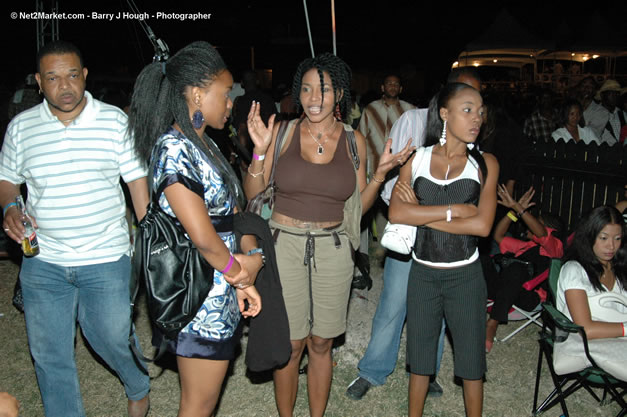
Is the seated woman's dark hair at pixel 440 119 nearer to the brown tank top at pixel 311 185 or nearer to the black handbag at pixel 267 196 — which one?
the brown tank top at pixel 311 185

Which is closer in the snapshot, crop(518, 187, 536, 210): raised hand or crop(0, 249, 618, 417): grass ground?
crop(0, 249, 618, 417): grass ground

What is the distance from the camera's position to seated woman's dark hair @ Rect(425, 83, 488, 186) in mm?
3070

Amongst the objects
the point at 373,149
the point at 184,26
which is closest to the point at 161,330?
the point at 373,149

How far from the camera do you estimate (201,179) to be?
2.22m

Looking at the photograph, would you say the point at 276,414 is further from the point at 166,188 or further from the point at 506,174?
the point at 506,174

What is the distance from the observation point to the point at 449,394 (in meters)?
3.91

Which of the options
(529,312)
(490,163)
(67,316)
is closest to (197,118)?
(67,316)

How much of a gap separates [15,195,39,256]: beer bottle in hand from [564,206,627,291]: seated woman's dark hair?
3443mm

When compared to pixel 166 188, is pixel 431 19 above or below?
above

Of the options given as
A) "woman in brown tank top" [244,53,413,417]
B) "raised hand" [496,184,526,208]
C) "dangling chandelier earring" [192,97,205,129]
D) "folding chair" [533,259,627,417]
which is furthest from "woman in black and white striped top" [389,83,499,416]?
"raised hand" [496,184,526,208]

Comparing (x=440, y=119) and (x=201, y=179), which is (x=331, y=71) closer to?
(x=440, y=119)

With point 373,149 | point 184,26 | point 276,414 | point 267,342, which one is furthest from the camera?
point 184,26

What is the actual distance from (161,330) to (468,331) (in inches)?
66.8

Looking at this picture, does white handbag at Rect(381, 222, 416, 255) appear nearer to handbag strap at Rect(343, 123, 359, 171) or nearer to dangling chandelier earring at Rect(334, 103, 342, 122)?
handbag strap at Rect(343, 123, 359, 171)
